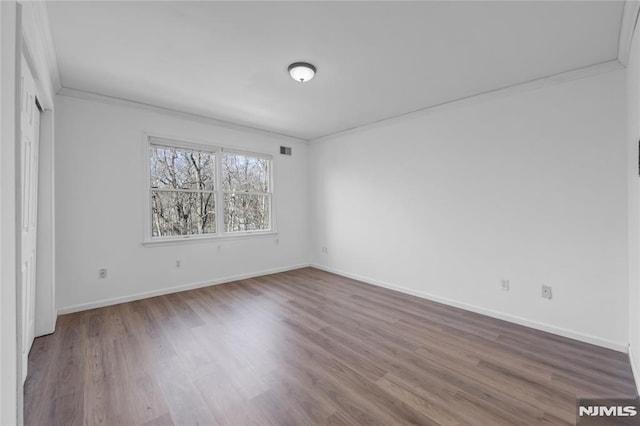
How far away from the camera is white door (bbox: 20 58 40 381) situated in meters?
2.03

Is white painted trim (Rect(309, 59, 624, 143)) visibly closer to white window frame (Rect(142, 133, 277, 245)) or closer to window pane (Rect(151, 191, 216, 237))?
white window frame (Rect(142, 133, 277, 245))

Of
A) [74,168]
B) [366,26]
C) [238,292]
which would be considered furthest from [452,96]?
[74,168]

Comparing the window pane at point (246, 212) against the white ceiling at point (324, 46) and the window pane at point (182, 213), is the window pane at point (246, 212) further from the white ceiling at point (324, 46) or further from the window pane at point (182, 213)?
the white ceiling at point (324, 46)

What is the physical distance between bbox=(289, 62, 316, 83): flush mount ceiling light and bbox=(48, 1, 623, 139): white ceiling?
9cm

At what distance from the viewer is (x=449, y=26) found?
205cm

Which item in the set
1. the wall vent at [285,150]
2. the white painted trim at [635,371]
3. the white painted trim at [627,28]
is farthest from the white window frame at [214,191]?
the white painted trim at [635,371]

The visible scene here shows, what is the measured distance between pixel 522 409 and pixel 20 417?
2618mm

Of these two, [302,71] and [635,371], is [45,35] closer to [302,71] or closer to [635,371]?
[302,71]

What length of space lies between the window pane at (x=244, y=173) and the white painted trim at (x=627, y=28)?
4.51m

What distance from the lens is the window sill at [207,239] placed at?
3809 mm

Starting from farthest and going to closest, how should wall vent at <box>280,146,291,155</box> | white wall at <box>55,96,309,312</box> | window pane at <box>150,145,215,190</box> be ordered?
wall vent at <box>280,146,291,155</box>
window pane at <box>150,145,215,190</box>
white wall at <box>55,96,309,312</box>

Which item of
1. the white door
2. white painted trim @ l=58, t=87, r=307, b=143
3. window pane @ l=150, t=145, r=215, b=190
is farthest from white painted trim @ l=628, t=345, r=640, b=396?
white painted trim @ l=58, t=87, r=307, b=143

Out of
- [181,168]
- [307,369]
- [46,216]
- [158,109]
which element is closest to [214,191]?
[181,168]

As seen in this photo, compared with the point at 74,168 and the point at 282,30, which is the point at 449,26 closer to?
the point at 282,30
